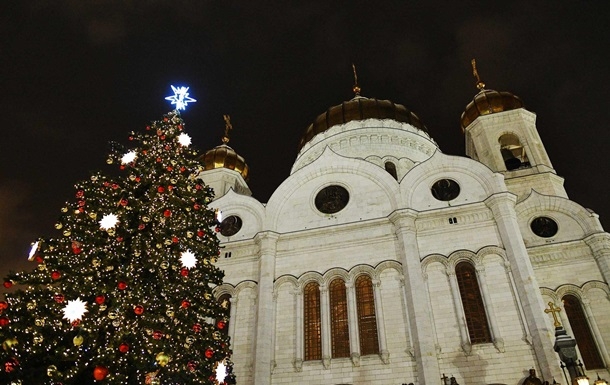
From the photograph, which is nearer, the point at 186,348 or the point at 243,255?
the point at 186,348

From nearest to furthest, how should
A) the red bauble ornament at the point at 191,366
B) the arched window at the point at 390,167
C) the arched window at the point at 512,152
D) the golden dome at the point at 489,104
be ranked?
the red bauble ornament at the point at 191,366, the arched window at the point at 512,152, the golden dome at the point at 489,104, the arched window at the point at 390,167

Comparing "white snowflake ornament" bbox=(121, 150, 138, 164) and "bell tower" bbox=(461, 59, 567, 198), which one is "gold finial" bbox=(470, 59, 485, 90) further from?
"white snowflake ornament" bbox=(121, 150, 138, 164)

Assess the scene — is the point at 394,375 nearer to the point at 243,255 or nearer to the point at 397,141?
the point at 243,255

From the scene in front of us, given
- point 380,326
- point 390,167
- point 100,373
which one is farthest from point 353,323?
point 390,167

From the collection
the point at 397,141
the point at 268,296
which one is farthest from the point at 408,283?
the point at 397,141

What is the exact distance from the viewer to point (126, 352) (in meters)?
7.76

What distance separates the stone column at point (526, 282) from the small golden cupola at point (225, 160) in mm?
16192

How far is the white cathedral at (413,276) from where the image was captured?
13.9 meters

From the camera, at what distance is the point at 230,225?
19.9 metres

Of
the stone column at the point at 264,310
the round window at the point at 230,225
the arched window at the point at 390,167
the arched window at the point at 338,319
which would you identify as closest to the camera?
the stone column at the point at 264,310

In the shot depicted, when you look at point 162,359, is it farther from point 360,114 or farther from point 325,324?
point 360,114

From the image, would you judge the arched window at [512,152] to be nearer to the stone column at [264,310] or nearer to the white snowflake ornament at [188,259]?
the stone column at [264,310]

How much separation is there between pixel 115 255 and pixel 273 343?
861 centimetres

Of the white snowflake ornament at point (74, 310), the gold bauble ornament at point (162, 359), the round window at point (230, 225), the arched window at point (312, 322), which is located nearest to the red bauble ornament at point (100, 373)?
the gold bauble ornament at point (162, 359)
